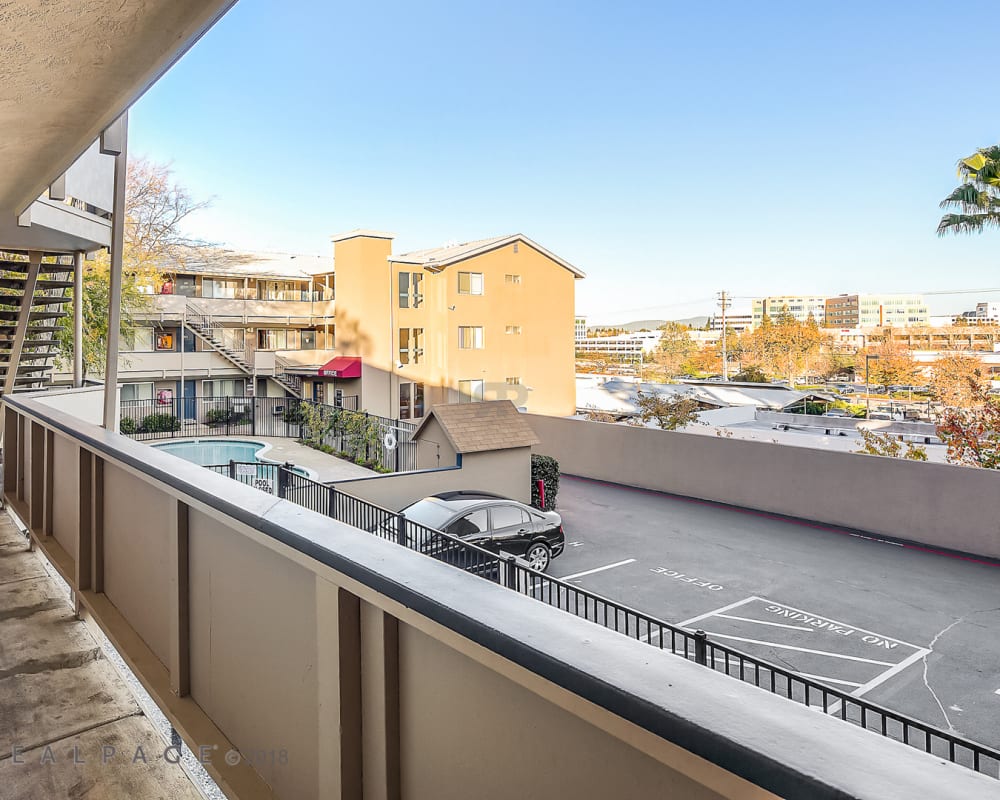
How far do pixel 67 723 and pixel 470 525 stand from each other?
837 cm

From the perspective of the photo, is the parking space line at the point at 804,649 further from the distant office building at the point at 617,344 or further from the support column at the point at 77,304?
the distant office building at the point at 617,344

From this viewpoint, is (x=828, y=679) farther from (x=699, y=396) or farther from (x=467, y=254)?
(x=699, y=396)

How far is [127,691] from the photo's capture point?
2.77 m

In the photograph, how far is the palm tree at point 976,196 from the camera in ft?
59.7

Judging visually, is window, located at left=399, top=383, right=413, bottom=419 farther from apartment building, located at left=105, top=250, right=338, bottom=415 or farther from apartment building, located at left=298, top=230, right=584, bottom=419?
apartment building, located at left=105, top=250, right=338, bottom=415

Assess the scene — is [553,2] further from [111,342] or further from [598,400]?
[111,342]

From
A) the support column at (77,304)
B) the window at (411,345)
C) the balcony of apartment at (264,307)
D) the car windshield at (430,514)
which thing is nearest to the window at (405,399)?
the window at (411,345)

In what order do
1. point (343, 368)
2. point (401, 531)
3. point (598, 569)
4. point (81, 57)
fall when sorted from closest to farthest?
1. point (81, 57)
2. point (401, 531)
3. point (598, 569)
4. point (343, 368)

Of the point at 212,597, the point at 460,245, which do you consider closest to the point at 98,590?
the point at 212,597

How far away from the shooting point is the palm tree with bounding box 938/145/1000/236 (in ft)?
59.7

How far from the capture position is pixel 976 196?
61.7 feet

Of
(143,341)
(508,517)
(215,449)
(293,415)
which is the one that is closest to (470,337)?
Answer: (293,415)

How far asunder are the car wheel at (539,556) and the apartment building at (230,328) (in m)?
23.3

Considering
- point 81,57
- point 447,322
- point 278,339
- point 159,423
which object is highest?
point 447,322
